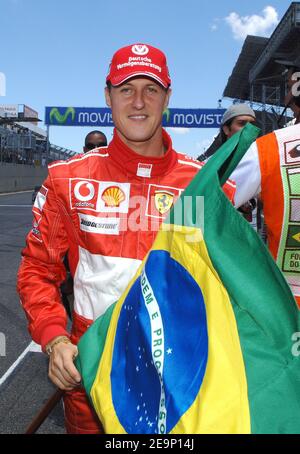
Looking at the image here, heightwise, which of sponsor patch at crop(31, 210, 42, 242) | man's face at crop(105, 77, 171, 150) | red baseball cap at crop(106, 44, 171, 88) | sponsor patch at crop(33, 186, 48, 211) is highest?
red baseball cap at crop(106, 44, 171, 88)

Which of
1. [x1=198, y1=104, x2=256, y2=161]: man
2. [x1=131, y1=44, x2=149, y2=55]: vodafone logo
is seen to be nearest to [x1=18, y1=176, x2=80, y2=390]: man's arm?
[x1=131, y1=44, x2=149, y2=55]: vodafone logo

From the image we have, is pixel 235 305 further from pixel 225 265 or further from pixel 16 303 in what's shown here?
pixel 16 303

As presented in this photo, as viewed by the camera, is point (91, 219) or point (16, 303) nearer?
point (91, 219)

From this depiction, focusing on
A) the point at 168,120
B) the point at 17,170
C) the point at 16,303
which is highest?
the point at 168,120

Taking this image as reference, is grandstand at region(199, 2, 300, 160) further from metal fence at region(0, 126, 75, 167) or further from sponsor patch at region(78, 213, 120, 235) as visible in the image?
metal fence at region(0, 126, 75, 167)

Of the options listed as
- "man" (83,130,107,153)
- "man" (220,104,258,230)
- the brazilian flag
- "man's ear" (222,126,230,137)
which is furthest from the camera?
"man" (83,130,107,153)

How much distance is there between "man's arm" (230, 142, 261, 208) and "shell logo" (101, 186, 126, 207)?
404mm

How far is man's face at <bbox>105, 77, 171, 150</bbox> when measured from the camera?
5.64ft

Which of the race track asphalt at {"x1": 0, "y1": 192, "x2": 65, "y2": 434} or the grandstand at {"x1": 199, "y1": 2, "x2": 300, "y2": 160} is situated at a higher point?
the grandstand at {"x1": 199, "y1": 2, "x2": 300, "y2": 160}

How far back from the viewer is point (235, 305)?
94 centimetres

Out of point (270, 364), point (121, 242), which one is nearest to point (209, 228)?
point (270, 364)

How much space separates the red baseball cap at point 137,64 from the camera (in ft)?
5.55

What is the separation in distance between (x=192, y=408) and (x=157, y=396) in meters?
0.13

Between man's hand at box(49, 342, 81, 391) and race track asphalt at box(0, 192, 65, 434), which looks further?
race track asphalt at box(0, 192, 65, 434)
